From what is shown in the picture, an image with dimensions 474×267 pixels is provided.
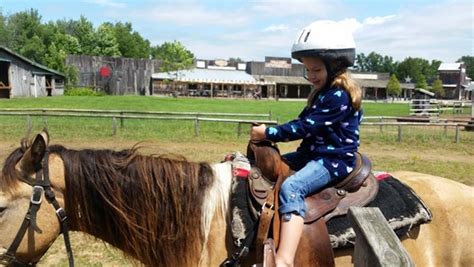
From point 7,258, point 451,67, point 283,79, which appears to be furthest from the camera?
point 451,67

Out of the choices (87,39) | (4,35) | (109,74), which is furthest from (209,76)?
(4,35)

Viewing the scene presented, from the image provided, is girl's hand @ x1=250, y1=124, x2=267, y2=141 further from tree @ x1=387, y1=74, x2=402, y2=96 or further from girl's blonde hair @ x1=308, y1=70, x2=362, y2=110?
tree @ x1=387, y1=74, x2=402, y2=96

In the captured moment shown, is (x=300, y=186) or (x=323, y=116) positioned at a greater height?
(x=323, y=116)

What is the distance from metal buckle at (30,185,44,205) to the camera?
8.16 feet

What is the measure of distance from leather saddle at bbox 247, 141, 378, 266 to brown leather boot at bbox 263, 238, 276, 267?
0.29 ft

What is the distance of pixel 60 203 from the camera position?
2.64 m

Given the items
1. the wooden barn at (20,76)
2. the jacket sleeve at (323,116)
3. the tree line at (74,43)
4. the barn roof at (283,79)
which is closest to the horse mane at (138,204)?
the jacket sleeve at (323,116)

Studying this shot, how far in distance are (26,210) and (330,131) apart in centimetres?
181

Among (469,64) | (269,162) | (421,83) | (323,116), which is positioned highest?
(469,64)

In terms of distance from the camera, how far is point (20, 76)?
1629 inches

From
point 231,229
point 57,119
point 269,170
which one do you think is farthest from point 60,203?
point 57,119

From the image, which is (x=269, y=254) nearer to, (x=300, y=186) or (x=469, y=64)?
(x=300, y=186)

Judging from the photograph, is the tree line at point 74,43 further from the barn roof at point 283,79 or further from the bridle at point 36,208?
the bridle at point 36,208

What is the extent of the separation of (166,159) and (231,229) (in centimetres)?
64
